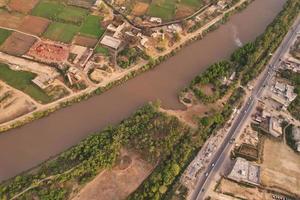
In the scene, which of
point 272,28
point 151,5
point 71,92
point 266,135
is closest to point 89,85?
point 71,92

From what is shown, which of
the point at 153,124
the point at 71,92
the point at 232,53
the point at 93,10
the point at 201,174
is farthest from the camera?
the point at 93,10

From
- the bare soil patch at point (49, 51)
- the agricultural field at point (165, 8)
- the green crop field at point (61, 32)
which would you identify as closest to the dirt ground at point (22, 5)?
the green crop field at point (61, 32)

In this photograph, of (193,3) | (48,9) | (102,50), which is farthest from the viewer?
(193,3)

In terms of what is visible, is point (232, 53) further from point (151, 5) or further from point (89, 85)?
point (89, 85)

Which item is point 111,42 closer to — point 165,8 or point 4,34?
point 165,8

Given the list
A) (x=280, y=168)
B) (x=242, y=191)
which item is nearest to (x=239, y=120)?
(x=280, y=168)

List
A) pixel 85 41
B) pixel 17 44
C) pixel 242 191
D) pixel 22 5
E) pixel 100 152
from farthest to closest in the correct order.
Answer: pixel 22 5 → pixel 85 41 → pixel 17 44 → pixel 100 152 → pixel 242 191

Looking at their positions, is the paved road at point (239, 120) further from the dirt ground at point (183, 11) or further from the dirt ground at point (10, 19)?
the dirt ground at point (10, 19)

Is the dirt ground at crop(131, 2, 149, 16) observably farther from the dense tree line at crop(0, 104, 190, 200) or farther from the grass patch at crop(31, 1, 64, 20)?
the dense tree line at crop(0, 104, 190, 200)
